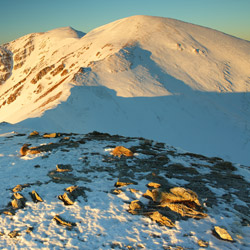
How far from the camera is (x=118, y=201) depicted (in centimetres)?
877

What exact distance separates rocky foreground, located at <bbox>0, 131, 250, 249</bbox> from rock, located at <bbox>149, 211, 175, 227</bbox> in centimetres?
3

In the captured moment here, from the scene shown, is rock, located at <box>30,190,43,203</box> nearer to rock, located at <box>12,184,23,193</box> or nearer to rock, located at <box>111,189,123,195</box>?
rock, located at <box>12,184,23,193</box>

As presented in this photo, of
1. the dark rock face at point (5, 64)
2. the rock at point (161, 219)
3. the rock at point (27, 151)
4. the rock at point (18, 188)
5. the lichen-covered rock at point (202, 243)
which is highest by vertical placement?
the lichen-covered rock at point (202, 243)

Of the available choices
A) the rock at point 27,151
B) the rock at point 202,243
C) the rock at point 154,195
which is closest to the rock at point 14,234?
the rock at point 154,195

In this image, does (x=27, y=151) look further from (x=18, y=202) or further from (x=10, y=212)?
(x=10, y=212)

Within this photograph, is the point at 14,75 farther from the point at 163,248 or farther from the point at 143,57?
the point at 163,248

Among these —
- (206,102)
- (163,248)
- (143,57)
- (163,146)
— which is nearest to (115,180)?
(163,248)

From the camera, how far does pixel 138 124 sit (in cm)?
3366

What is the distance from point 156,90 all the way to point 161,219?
34376 millimetres

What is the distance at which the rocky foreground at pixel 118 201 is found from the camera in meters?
6.83

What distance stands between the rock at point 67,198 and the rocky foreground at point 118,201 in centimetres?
4

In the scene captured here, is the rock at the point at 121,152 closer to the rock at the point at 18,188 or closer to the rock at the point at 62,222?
the rock at the point at 18,188

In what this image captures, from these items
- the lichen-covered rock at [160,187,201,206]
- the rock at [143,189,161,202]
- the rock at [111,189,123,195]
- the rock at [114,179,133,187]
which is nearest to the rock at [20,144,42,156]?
the rock at [114,179,133,187]

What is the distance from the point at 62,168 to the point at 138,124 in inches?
878
